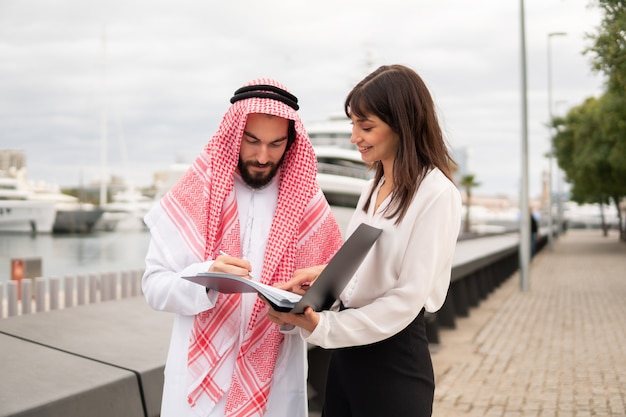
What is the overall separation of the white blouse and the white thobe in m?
0.32

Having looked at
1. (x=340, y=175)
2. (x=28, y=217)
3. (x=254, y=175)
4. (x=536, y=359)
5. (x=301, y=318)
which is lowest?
(x=536, y=359)

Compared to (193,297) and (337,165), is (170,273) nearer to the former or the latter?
(193,297)

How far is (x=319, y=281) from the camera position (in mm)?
1816

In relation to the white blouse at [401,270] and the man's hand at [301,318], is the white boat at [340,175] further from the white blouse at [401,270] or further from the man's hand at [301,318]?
the man's hand at [301,318]

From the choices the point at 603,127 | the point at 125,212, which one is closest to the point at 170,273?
the point at 603,127

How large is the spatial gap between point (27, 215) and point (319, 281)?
29.9m

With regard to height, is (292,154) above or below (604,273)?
above

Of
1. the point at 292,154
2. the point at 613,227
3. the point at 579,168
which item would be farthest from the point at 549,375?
the point at 613,227

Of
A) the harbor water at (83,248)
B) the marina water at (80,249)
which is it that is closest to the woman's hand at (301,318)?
the marina water at (80,249)

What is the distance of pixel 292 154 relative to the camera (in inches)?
94.0

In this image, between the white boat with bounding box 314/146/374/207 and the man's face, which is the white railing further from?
the white boat with bounding box 314/146/374/207

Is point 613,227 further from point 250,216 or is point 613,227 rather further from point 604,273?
point 250,216

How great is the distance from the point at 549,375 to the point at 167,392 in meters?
6.07

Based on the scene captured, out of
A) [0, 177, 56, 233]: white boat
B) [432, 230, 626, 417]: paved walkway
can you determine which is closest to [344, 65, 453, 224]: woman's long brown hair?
[432, 230, 626, 417]: paved walkway
